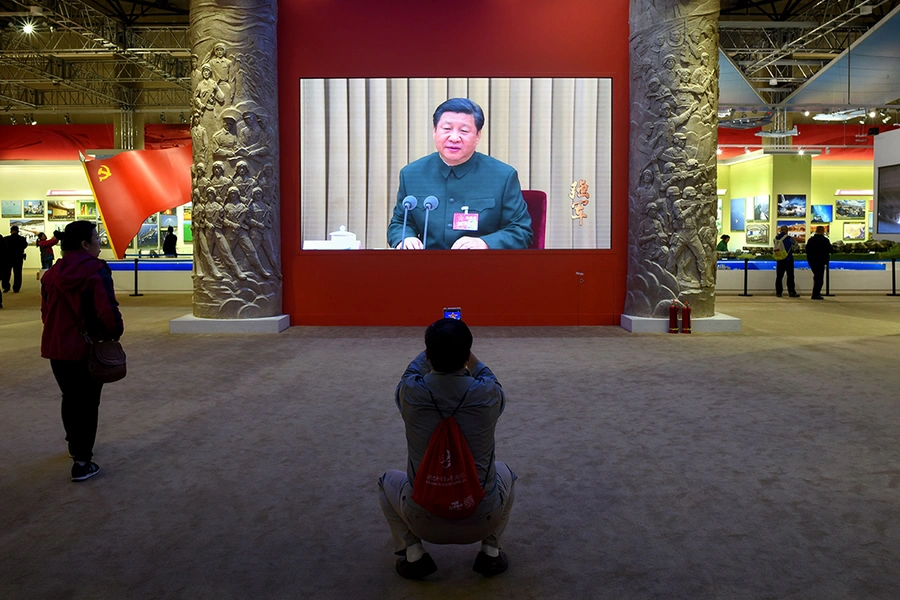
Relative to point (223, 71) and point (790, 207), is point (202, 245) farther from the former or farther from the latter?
point (790, 207)

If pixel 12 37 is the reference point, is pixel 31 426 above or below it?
below

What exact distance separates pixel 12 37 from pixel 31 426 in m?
21.8

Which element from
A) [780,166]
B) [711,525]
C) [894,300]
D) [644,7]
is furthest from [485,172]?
[780,166]

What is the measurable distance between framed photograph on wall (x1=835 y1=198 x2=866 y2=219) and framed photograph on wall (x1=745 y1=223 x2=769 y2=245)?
4.44 metres

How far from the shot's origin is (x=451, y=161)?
12.5 metres

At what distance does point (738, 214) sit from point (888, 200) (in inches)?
254

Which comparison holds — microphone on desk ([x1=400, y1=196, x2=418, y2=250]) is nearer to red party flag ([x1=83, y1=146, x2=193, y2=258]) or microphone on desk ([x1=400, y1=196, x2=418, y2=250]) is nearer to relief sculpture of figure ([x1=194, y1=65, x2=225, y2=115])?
relief sculpture of figure ([x1=194, y1=65, x2=225, y2=115])

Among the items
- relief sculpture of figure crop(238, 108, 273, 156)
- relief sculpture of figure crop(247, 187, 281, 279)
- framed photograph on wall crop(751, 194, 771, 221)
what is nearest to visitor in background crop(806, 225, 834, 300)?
framed photograph on wall crop(751, 194, 771, 221)

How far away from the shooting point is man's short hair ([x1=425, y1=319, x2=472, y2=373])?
321 centimetres

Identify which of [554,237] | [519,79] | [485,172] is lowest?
[554,237]

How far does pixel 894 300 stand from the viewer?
17641 millimetres

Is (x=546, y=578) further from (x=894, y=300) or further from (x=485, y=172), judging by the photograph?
(x=894, y=300)

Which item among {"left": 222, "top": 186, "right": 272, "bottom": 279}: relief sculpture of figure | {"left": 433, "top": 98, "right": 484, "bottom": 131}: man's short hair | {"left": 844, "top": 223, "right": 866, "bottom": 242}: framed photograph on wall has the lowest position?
{"left": 222, "top": 186, "right": 272, "bottom": 279}: relief sculpture of figure

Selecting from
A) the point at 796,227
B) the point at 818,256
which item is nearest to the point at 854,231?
the point at 796,227
